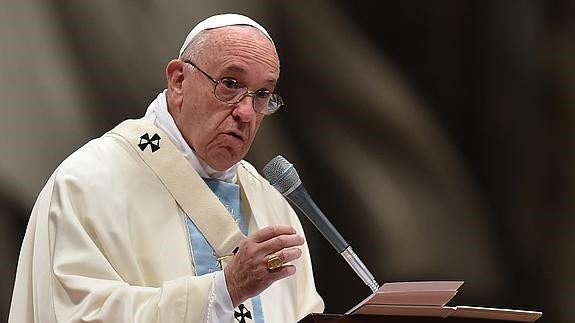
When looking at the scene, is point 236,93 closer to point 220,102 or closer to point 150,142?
point 220,102

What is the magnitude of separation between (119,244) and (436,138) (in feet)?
6.46

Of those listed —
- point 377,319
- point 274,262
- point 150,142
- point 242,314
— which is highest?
point 150,142

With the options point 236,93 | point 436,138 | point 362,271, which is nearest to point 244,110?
point 236,93

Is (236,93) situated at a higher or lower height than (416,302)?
higher

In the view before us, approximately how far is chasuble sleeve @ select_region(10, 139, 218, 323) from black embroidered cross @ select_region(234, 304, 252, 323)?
0.19 meters

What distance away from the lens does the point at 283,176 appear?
292 centimetres

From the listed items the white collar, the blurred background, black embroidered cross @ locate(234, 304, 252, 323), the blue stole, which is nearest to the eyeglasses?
the white collar

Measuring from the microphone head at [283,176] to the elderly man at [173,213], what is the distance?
0.27m

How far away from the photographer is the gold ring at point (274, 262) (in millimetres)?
2676

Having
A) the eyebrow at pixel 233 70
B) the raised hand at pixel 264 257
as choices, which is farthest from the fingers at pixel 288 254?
the eyebrow at pixel 233 70

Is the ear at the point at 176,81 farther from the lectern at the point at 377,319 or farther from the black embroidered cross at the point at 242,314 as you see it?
the lectern at the point at 377,319

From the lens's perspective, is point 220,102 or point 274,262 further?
point 220,102

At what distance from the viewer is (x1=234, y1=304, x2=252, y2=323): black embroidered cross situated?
3293 millimetres

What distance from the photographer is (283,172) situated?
9.61ft
